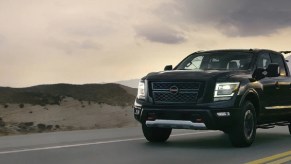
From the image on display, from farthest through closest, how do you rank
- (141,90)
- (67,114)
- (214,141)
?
(67,114) → (214,141) → (141,90)

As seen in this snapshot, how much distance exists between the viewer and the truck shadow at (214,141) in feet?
39.3

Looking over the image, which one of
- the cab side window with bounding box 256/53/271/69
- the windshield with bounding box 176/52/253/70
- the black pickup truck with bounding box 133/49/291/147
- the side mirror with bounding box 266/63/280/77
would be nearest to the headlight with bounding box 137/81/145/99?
the black pickup truck with bounding box 133/49/291/147

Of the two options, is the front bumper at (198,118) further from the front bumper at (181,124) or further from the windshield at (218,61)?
the windshield at (218,61)

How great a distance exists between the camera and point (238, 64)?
12227 mm

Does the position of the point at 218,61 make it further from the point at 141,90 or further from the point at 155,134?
the point at 155,134

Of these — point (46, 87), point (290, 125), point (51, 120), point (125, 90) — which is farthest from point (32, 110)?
point (46, 87)

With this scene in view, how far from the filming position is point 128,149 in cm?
1119

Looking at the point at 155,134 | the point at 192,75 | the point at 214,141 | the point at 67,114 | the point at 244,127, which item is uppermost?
the point at 192,75

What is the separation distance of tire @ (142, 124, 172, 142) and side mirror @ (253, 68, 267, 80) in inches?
87.1

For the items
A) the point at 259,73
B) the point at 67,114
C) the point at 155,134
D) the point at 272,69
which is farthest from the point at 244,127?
the point at 67,114

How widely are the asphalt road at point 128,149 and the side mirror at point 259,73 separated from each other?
4.41 feet

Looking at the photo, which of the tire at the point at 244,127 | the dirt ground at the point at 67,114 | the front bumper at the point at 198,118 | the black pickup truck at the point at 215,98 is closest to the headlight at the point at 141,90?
the black pickup truck at the point at 215,98

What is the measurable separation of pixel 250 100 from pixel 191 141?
1.80 meters

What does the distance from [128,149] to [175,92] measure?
135 cm
